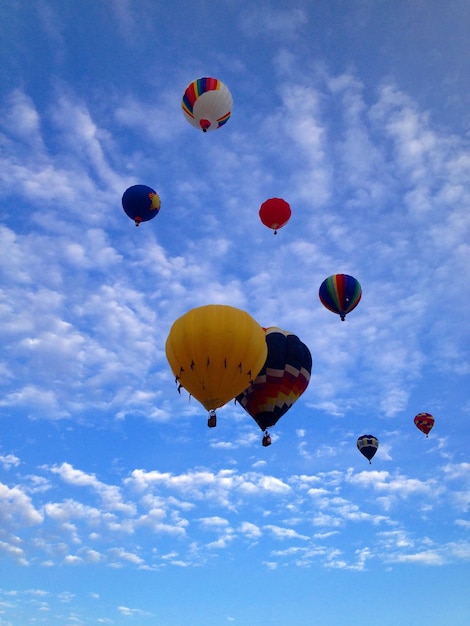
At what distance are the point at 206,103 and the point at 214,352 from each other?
14.5 metres

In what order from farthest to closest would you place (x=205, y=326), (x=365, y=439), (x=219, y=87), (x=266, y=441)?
(x=365, y=439) → (x=219, y=87) → (x=266, y=441) → (x=205, y=326)

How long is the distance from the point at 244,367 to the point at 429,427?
2440 centimetres

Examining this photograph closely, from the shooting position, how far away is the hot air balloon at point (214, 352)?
19.2 m

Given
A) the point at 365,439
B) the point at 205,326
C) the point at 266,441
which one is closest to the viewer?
the point at 205,326

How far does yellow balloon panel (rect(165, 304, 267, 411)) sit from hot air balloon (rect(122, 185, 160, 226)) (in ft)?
34.9

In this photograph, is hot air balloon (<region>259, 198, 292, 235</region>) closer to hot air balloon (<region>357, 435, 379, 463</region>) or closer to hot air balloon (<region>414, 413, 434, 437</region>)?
hot air balloon (<region>357, 435, 379, 463</region>)

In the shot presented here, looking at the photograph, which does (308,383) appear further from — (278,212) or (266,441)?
(278,212)

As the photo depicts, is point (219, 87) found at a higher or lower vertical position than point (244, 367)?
higher

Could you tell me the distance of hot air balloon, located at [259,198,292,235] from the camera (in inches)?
1154

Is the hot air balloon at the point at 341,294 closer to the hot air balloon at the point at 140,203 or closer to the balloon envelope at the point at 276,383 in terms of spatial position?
the balloon envelope at the point at 276,383

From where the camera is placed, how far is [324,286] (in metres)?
29.1

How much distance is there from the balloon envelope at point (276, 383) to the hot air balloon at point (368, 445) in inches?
588

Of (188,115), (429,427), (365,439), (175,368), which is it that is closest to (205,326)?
(175,368)

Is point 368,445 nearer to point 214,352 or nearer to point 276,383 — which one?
point 276,383
